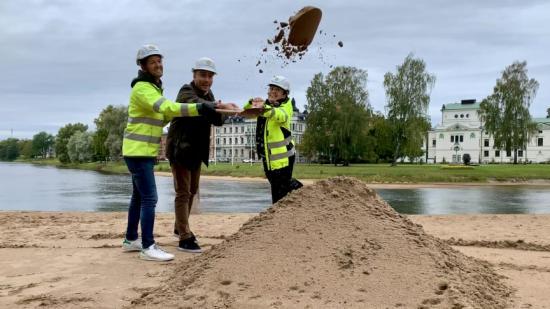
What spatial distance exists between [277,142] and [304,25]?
67.2 inches

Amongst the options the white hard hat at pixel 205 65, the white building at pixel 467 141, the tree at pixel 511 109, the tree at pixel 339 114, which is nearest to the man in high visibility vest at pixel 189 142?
the white hard hat at pixel 205 65

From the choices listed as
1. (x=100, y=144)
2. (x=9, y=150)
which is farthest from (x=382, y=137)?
(x=9, y=150)

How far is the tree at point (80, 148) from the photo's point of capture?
87.6m

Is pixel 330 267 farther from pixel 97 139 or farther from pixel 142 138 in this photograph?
pixel 97 139

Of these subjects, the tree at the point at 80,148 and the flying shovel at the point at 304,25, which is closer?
the flying shovel at the point at 304,25

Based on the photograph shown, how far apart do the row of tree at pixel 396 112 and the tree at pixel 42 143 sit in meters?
109

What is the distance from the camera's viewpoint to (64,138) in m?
104

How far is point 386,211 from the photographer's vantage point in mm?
4203

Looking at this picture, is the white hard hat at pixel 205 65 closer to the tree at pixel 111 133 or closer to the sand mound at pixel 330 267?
the sand mound at pixel 330 267

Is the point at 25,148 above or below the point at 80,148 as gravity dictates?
above

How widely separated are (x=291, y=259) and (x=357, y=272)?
1.50 ft

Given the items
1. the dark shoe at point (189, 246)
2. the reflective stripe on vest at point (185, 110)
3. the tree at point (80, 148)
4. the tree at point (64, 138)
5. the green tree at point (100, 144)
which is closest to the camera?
the reflective stripe on vest at point (185, 110)

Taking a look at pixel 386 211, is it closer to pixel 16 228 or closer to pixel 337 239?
pixel 337 239

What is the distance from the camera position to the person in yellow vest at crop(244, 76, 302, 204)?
15.7 ft
